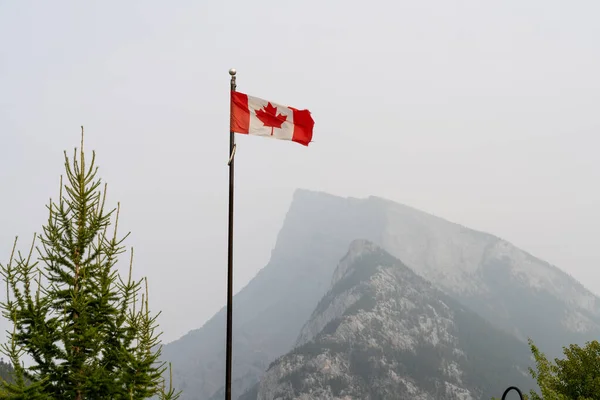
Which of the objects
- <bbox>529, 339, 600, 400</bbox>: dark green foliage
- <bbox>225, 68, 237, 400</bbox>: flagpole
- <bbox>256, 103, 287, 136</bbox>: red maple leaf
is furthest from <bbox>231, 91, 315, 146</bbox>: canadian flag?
<bbox>529, 339, 600, 400</bbox>: dark green foliage

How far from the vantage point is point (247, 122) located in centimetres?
1449

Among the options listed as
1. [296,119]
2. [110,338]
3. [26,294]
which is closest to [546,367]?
[296,119]

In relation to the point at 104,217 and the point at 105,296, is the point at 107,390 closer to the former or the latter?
the point at 105,296

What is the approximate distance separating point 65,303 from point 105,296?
3.30 feet

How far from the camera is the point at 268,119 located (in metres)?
14.9

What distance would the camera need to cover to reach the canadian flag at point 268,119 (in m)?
14.3

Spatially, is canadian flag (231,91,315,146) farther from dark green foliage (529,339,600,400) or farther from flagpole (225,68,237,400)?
dark green foliage (529,339,600,400)

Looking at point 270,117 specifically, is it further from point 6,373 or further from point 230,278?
point 6,373

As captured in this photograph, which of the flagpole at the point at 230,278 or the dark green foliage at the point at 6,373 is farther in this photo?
the flagpole at the point at 230,278

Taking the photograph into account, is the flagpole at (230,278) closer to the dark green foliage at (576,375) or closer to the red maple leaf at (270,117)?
the red maple leaf at (270,117)

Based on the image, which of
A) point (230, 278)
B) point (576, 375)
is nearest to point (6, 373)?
point (230, 278)

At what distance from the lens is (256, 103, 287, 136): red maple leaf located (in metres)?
14.7

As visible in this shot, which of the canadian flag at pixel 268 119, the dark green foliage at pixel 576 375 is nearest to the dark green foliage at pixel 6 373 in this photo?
the canadian flag at pixel 268 119

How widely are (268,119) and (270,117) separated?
89mm
